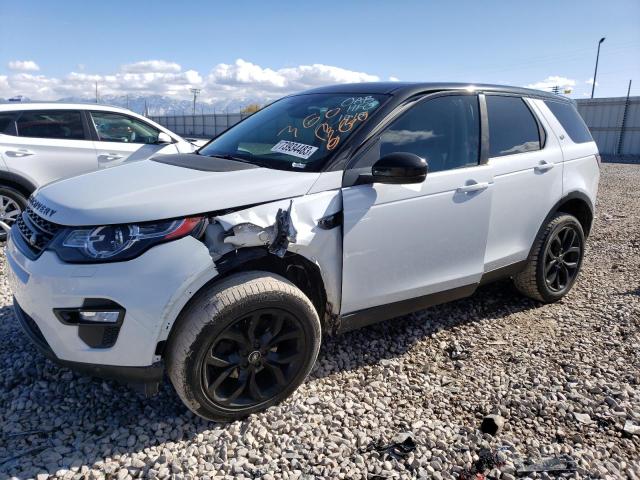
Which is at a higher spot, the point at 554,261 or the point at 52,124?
the point at 52,124

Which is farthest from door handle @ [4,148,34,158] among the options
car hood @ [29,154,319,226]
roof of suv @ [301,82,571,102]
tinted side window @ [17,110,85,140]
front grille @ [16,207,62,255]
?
roof of suv @ [301,82,571,102]

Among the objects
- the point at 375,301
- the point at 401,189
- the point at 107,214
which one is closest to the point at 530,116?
the point at 401,189

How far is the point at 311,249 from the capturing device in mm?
2605

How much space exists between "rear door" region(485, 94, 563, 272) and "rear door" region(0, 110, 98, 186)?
4.67 m

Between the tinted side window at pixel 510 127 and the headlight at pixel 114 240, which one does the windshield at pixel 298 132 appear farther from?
the tinted side window at pixel 510 127

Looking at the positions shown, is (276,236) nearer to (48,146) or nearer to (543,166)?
(543,166)

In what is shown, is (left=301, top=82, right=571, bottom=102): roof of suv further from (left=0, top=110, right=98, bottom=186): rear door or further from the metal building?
the metal building

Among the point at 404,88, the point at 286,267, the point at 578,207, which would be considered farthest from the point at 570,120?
the point at 286,267

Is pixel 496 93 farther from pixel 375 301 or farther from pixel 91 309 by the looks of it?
pixel 91 309

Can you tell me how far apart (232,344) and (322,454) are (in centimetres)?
68

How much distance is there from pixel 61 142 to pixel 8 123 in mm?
573

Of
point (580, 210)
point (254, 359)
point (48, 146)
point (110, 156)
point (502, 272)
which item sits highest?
point (48, 146)

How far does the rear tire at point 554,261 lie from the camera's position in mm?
3957

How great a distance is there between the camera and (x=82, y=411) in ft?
8.67
